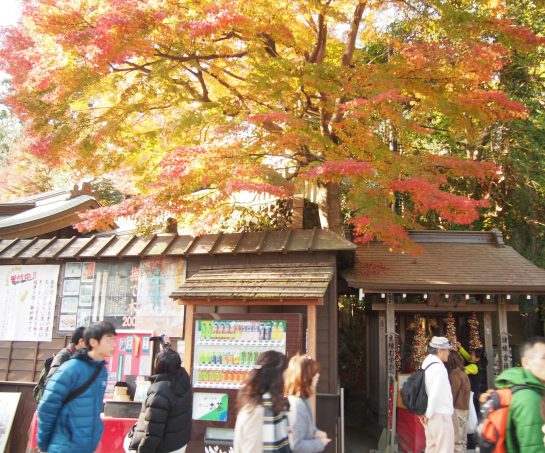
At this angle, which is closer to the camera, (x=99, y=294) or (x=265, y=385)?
(x=265, y=385)

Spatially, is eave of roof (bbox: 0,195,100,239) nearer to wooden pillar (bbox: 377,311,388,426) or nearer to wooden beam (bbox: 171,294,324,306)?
wooden beam (bbox: 171,294,324,306)

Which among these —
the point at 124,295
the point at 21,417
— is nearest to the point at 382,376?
the point at 124,295

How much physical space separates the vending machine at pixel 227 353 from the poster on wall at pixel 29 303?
149 inches

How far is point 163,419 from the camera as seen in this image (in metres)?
4.23

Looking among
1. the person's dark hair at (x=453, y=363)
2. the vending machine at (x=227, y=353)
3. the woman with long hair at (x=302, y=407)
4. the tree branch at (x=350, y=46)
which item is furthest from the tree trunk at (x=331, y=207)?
the woman with long hair at (x=302, y=407)

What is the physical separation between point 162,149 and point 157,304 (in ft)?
11.7

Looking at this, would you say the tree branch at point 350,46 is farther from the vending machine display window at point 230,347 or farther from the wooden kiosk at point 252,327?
the vending machine display window at point 230,347

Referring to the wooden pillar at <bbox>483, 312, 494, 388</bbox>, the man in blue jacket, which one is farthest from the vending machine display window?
the wooden pillar at <bbox>483, 312, 494, 388</bbox>

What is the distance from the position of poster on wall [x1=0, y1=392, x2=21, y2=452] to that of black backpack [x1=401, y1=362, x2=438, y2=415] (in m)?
6.63

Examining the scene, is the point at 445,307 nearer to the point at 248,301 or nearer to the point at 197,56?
the point at 248,301

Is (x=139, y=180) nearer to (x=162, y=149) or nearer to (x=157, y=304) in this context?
(x=162, y=149)

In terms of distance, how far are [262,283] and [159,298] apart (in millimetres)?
2434

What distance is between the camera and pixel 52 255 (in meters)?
8.90

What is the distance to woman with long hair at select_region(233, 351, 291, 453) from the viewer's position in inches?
126
